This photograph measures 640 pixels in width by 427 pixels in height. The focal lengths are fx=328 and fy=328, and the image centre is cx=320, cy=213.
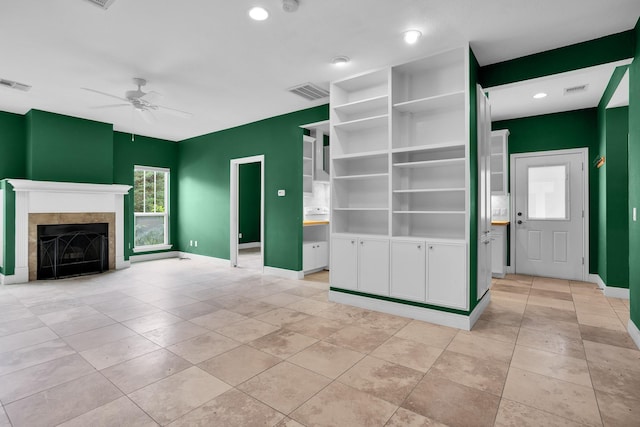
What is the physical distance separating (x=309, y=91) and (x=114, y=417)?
422 cm

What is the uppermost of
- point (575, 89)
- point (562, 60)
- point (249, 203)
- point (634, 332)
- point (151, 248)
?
point (575, 89)

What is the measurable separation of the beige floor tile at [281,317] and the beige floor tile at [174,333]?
66 cm

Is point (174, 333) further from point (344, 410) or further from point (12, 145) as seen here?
point (12, 145)

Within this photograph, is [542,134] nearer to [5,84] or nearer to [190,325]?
[190,325]

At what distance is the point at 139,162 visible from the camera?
24.5ft

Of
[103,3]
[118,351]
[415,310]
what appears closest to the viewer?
[103,3]

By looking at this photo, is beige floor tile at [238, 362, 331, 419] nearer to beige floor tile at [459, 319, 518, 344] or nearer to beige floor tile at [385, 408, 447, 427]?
beige floor tile at [385, 408, 447, 427]

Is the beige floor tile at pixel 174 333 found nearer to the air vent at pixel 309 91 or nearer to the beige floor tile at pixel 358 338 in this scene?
the beige floor tile at pixel 358 338

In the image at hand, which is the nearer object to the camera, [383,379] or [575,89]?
[383,379]

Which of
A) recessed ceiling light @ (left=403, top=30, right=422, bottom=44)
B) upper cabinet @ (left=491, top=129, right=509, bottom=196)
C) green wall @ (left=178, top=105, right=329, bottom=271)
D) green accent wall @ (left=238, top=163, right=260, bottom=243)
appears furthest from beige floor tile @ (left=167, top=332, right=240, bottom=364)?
green accent wall @ (left=238, top=163, right=260, bottom=243)

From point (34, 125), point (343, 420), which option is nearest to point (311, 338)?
point (343, 420)

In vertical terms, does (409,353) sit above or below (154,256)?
below

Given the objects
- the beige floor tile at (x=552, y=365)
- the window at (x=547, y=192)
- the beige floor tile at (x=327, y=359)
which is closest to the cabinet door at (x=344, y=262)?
the beige floor tile at (x=327, y=359)

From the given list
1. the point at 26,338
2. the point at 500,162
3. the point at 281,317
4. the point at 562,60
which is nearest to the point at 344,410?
the point at 281,317
